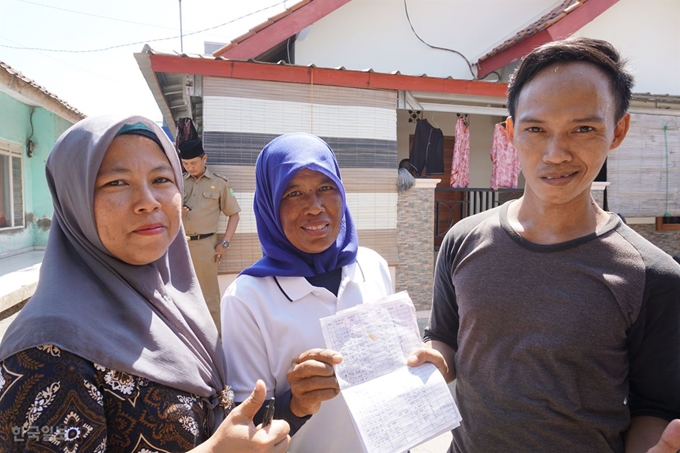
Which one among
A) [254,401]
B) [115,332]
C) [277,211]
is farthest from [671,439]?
[115,332]

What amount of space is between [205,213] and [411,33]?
516 cm

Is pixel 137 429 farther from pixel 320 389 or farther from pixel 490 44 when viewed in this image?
pixel 490 44

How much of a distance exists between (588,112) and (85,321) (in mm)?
1539

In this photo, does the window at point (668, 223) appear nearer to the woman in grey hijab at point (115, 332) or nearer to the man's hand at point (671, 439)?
the man's hand at point (671, 439)

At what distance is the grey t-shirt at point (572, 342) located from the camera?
1232 mm

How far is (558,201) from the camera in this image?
→ 1371 millimetres

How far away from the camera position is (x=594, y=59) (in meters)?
1.34

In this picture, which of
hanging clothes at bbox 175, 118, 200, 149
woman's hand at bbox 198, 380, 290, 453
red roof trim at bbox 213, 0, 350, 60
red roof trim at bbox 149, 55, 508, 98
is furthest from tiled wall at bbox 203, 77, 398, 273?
woman's hand at bbox 198, 380, 290, 453

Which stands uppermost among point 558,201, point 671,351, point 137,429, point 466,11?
point 466,11

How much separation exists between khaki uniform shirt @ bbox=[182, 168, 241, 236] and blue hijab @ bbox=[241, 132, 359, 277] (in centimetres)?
369

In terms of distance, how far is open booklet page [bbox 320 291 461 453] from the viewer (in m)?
1.22

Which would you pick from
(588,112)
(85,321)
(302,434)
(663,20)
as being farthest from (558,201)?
(663,20)

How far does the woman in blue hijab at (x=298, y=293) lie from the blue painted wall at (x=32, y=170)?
7.06 metres

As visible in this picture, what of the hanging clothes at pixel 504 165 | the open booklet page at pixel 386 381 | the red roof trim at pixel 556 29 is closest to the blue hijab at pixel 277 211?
the open booklet page at pixel 386 381
